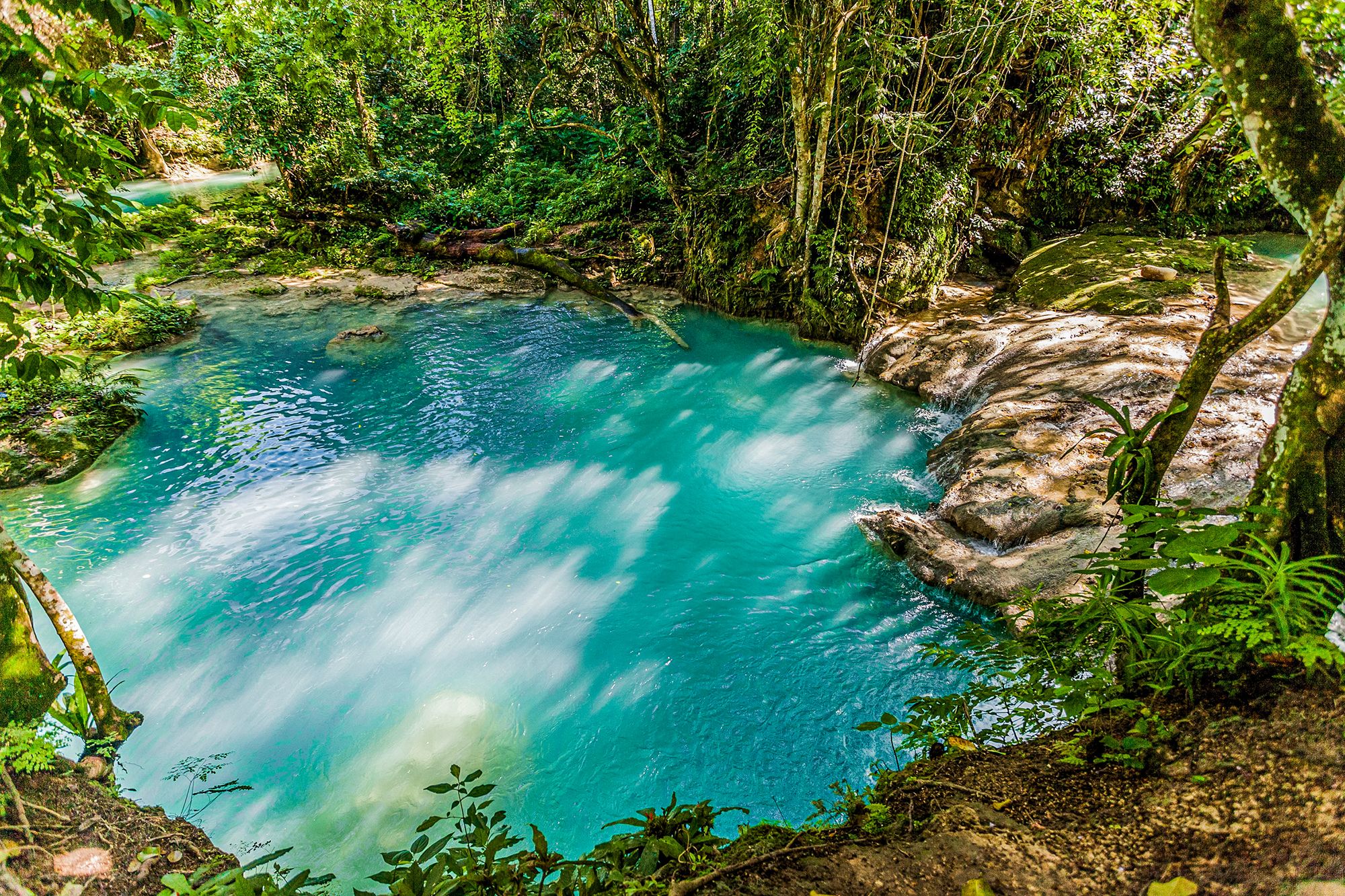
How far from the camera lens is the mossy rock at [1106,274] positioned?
7418mm

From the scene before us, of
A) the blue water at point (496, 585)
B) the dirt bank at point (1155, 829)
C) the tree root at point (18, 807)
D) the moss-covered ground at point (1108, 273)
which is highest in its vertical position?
the moss-covered ground at point (1108, 273)

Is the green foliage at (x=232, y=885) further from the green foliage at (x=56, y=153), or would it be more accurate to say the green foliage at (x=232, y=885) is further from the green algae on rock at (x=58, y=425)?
the green algae on rock at (x=58, y=425)

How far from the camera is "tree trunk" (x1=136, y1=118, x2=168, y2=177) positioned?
61.5ft

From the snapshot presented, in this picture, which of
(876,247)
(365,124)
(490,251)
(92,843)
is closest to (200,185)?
(365,124)

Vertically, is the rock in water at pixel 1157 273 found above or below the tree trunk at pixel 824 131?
below

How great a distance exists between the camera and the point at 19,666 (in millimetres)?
2934

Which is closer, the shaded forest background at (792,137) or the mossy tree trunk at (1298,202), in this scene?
the mossy tree trunk at (1298,202)

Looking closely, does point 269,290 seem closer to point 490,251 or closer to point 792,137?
point 490,251

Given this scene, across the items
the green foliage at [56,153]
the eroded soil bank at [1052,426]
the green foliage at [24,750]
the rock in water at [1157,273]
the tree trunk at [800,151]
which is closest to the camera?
→ the green foliage at [56,153]

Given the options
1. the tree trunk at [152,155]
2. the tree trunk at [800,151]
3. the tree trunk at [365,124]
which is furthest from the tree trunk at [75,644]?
the tree trunk at [152,155]

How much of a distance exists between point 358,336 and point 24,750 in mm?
8605

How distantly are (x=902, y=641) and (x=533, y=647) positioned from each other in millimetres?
2833

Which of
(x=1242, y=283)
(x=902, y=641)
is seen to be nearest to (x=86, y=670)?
(x=902, y=641)

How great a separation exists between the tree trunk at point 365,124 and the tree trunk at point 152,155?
8968 mm
